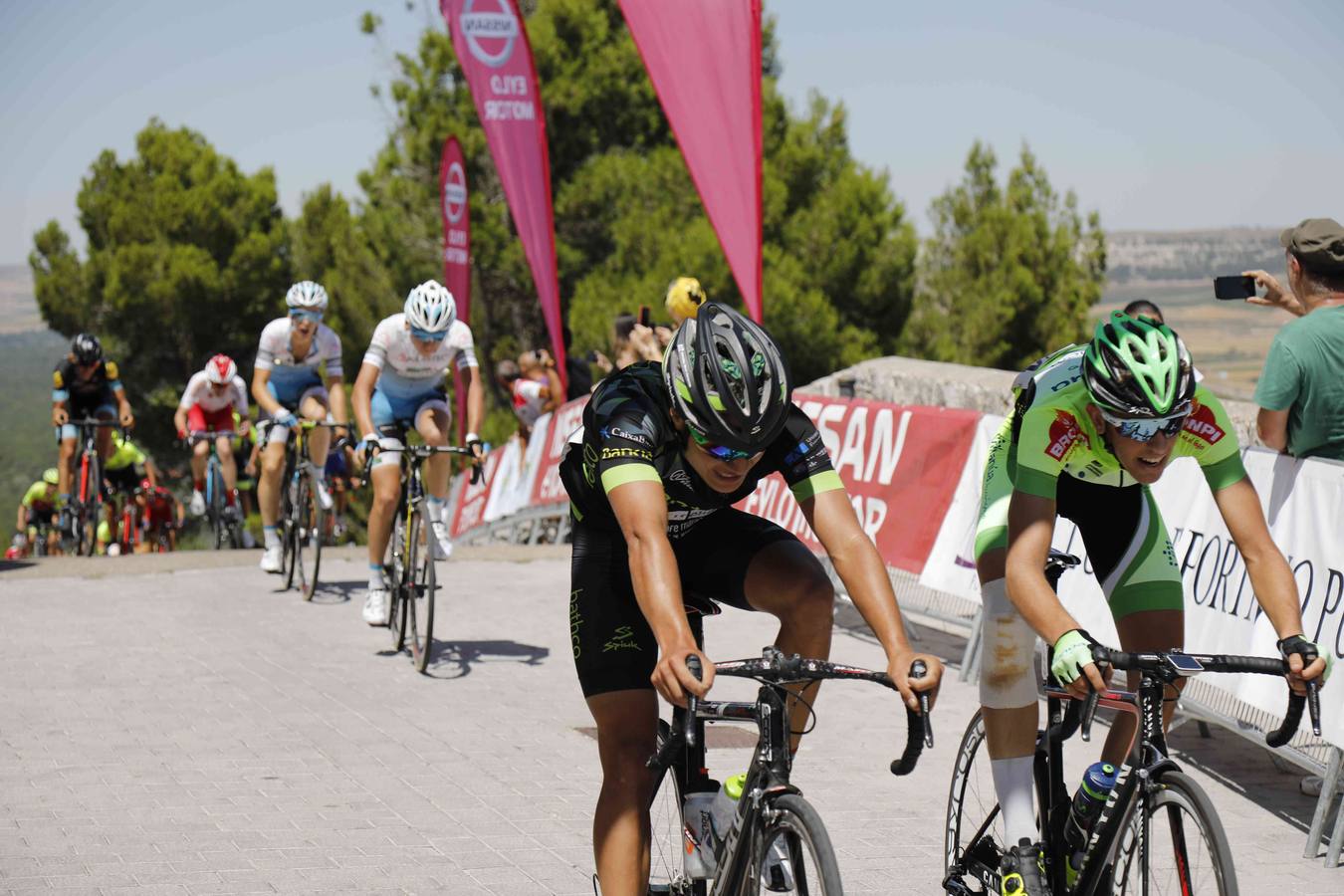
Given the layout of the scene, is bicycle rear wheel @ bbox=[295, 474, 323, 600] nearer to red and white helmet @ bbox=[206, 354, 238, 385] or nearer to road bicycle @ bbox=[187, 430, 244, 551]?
red and white helmet @ bbox=[206, 354, 238, 385]

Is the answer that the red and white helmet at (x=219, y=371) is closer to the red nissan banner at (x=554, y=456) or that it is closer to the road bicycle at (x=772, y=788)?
the red nissan banner at (x=554, y=456)

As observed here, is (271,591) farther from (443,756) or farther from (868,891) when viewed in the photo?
(868,891)

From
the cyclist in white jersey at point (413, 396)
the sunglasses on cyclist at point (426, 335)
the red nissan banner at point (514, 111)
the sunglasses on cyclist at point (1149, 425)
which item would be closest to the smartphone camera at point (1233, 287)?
the sunglasses on cyclist at point (1149, 425)

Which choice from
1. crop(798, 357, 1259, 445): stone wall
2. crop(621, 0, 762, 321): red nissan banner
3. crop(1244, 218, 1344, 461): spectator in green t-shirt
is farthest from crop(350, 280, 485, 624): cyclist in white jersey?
crop(1244, 218, 1344, 461): spectator in green t-shirt

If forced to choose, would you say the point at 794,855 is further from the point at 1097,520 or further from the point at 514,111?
the point at 514,111

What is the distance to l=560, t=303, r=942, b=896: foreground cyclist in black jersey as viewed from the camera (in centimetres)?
385

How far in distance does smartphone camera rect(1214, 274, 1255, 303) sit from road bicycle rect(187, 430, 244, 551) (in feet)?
40.3

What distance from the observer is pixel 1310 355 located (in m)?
6.44

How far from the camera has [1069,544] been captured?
8.48 m

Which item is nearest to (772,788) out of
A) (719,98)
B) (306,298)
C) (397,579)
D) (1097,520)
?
(1097,520)

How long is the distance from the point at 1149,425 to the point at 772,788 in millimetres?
1333

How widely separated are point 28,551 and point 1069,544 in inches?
717

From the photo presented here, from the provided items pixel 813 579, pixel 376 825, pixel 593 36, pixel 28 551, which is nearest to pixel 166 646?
pixel 376 825

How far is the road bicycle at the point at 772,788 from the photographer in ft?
11.7
